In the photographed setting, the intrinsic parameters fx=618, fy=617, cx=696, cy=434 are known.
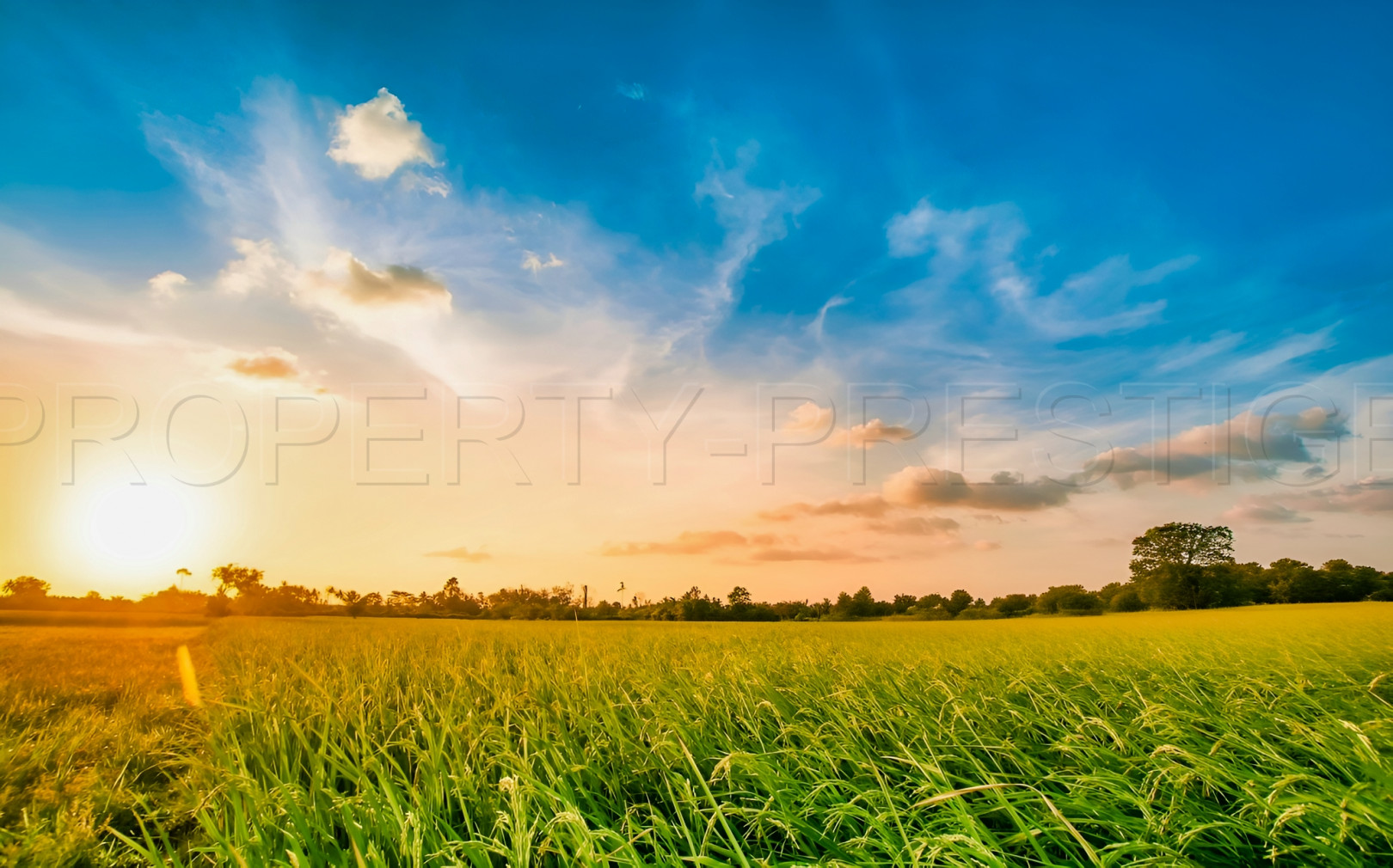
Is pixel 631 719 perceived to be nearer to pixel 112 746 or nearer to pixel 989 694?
pixel 989 694

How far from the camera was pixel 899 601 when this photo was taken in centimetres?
5344

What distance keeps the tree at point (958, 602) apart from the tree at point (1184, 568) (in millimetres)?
15485

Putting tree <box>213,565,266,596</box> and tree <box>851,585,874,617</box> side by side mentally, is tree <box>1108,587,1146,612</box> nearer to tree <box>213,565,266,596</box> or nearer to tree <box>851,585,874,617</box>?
tree <box>851,585,874,617</box>

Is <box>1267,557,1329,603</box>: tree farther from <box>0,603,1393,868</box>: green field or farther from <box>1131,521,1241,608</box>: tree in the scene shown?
<box>0,603,1393,868</box>: green field

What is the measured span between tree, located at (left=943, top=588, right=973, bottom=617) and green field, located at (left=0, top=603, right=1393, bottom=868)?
49816 millimetres

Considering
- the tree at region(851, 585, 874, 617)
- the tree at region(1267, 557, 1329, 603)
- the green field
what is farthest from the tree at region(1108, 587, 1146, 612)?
the green field

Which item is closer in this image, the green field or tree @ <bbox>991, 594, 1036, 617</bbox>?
the green field

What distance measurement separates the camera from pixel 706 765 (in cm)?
331

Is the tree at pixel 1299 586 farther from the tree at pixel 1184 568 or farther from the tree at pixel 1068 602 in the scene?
the tree at pixel 1068 602

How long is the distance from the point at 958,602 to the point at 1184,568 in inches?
793

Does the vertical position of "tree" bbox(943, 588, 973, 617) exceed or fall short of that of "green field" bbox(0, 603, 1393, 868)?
it falls short

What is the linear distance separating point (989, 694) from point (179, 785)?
203 inches

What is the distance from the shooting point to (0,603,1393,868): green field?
228cm

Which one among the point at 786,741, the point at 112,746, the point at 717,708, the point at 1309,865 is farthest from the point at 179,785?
the point at 1309,865
